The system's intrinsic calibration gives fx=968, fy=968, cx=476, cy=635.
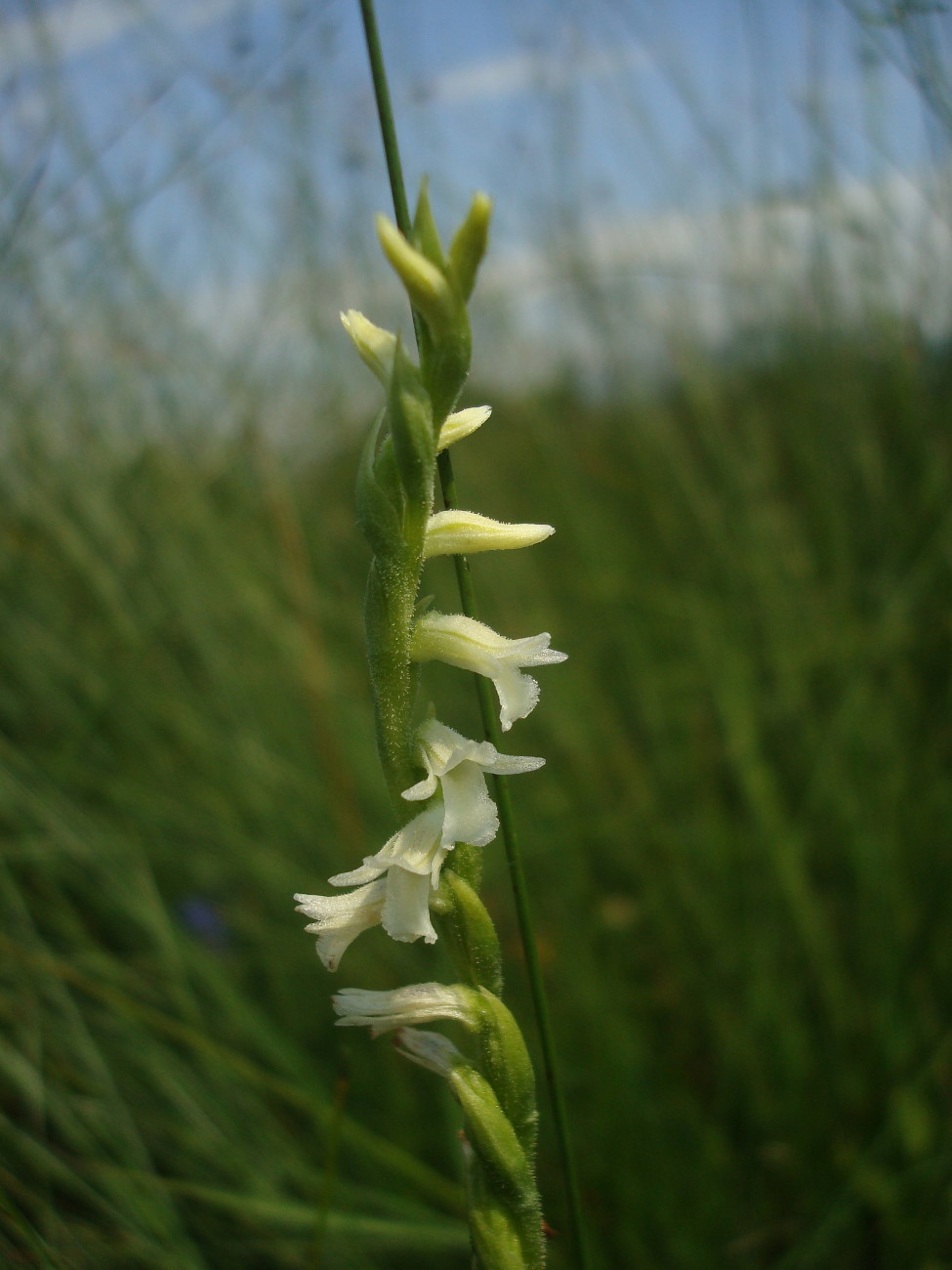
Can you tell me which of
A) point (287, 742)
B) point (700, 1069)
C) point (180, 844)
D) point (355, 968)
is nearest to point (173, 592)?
point (287, 742)

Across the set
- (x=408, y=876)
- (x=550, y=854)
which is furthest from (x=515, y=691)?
(x=550, y=854)

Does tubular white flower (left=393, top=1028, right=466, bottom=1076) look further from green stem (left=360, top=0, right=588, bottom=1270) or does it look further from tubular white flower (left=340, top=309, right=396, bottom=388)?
tubular white flower (left=340, top=309, right=396, bottom=388)

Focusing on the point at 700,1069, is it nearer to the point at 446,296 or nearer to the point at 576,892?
the point at 576,892

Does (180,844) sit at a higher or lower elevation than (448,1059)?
lower

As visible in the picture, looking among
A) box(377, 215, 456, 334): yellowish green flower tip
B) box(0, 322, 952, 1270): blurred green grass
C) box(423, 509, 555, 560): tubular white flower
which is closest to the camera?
box(377, 215, 456, 334): yellowish green flower tip

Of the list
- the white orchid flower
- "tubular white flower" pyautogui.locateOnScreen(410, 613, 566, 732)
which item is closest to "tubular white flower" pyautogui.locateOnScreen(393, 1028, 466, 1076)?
the white orchid flower

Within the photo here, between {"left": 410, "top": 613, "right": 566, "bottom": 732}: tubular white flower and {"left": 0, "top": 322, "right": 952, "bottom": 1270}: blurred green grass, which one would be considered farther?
Result: {"left": 0, "top": 322, "right": 952, "bottom": 1270}: blurred green grass

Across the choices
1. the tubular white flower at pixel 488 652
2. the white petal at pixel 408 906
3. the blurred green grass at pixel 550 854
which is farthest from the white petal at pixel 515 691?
the blurred green grass at pixel 550 854

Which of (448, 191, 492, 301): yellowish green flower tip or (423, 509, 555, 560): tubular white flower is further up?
(448, 191, 492, 301): yellowish green flower tip
